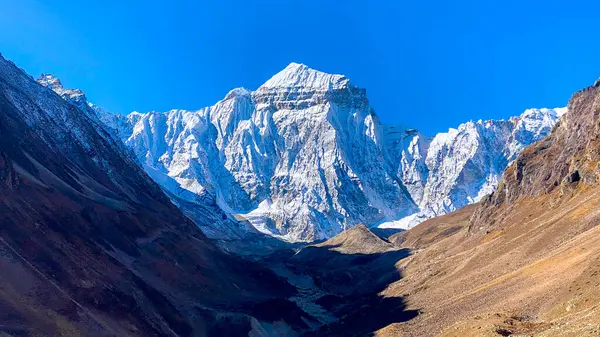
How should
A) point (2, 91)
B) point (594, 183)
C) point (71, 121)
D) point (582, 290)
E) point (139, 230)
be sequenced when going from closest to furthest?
1. point (582, 290)
2. point (594, 183)
3. point (139, 230)
4. point (2, 91)
5. point (71, 121)

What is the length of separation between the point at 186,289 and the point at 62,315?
51.7 meters

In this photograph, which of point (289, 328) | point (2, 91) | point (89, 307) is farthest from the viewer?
point (2, 91)

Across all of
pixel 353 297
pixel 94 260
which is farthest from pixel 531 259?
pixel 94 260

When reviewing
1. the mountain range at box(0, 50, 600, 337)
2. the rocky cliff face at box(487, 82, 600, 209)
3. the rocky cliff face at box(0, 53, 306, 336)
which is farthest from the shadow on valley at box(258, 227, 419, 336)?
the rocky cliff face at box(487, 82, 600, 209)

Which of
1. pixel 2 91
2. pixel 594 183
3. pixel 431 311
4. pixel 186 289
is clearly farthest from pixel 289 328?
pixel 2 91

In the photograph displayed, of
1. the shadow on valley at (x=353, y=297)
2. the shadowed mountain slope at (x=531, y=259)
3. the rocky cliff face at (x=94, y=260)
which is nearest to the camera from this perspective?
the shadowed mountain slope at (x=531, y=259)

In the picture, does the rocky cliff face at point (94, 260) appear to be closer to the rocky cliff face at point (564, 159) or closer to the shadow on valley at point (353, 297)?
the shadow on valley at point (353, 297)

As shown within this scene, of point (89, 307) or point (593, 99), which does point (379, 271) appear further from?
point (89, 307)

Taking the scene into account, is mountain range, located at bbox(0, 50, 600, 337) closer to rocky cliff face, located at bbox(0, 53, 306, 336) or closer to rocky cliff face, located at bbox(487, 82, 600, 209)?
rocky cliff face, located at bbox(0, 53, 306, 336)

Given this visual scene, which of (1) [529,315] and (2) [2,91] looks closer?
(1) [529,315]

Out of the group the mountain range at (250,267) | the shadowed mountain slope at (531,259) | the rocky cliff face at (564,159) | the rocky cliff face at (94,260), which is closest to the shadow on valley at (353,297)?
the mountain range at (250,267)

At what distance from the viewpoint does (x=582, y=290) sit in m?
50.4

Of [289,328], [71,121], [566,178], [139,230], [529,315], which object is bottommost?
[529,315]

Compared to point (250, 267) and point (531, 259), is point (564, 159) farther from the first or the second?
point (250, 267)
